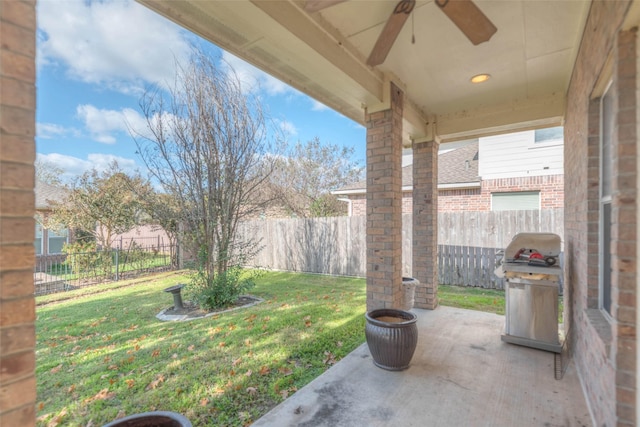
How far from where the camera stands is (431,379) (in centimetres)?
279

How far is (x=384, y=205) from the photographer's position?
352cm

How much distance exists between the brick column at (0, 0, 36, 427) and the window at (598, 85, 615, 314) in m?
3.26

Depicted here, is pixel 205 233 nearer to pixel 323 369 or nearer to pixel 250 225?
pixel 323 369

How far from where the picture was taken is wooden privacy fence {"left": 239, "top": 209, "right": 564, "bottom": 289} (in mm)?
6668

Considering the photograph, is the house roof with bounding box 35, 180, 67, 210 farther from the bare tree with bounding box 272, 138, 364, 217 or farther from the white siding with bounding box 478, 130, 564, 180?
the white siding with bounding box 478, 130, 564, 180

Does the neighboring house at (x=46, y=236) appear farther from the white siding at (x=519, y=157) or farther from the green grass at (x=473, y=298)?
the white siding at (x=519, y=157)

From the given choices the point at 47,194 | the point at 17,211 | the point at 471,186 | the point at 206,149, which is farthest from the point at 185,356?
the point at 47,194

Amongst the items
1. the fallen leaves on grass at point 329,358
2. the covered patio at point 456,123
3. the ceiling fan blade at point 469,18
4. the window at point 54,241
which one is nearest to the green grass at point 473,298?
the covered patio at point 456,123

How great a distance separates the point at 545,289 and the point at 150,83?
6.58m

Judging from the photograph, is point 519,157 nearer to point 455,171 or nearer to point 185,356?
point 455,171

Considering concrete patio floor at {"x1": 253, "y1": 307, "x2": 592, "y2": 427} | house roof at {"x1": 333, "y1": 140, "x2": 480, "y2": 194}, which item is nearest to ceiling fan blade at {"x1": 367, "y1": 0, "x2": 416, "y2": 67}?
concrete patio floor at {"x1": 253, "y1": 307, "x2": 592, "y2": 427}

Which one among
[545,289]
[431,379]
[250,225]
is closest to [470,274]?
[545,289]

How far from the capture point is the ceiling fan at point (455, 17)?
1.64 metres

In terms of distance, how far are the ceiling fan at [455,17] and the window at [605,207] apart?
122 centimetres
